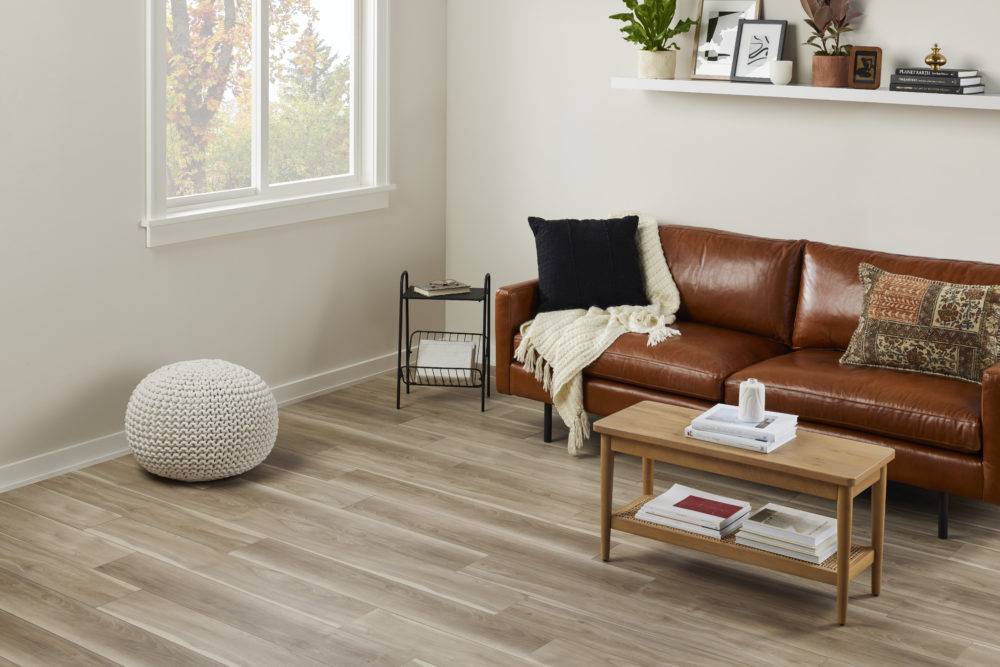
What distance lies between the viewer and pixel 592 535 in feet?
12.6

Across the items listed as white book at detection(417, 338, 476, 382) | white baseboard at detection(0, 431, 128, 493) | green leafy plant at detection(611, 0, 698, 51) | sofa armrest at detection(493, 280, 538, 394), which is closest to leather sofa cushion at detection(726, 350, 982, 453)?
sofa armrest at detection(493, 280, 538, 394)

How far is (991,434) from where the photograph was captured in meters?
3.67

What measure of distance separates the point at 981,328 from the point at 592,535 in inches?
58.6

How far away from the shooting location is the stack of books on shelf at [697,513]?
136 inches

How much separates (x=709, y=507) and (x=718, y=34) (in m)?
2.26

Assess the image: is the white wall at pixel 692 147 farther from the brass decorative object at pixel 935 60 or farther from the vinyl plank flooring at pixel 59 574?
the vinyl plank flooring at pixel 59 574

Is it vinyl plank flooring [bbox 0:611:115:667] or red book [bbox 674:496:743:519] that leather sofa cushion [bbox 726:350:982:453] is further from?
vinyl plank flooring [bbox 0:611:115:667]

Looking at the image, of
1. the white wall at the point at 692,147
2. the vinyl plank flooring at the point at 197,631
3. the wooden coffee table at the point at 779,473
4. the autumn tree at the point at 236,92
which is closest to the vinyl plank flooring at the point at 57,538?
the vinyl plank flooring at the point at 197,631

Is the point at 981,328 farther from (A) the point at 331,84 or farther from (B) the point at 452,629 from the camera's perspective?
(A) the point at 331,84

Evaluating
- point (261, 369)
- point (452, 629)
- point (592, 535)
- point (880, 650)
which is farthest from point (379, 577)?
point (261, 369)

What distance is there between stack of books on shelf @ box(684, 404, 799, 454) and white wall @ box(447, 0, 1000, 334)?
4.99 ft

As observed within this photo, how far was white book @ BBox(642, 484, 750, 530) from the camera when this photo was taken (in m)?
3.46

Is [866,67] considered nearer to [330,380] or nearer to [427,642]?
[330,380]

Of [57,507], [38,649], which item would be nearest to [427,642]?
[38,649]
